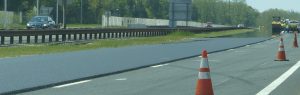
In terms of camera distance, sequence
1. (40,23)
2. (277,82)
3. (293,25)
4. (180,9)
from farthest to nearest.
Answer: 1. (293,25)
2. (180,9)
3. (40,23)
4. (277,82)

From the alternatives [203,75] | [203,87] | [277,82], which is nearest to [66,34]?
[277,82]

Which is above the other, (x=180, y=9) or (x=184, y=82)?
(x=180, y=9)

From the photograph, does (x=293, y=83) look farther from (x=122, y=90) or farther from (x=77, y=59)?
(x=77, y=59)

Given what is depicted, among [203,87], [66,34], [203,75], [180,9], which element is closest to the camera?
[203,87]

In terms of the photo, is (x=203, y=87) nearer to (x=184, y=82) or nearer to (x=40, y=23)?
(x=184, y=82)

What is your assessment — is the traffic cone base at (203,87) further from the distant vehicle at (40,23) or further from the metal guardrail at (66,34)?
the distant vehicle at (40,23)

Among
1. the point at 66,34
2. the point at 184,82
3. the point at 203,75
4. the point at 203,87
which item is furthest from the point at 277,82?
the point at 66,34

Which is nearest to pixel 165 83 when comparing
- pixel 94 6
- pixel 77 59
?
pixel 77 59

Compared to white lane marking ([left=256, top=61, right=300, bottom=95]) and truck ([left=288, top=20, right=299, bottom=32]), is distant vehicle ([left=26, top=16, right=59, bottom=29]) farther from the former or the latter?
white lane marking ([left=256, top=61, right=300, bottom=95])

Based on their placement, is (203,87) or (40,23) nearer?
(203,87)

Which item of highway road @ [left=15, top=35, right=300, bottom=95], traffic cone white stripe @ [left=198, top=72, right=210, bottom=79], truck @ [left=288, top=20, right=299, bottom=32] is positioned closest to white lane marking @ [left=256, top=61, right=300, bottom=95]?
highway road @ [left=15, top=35, right=300, bottom=95]

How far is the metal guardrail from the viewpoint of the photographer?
133 feet

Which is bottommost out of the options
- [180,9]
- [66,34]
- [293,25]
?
[66,34]

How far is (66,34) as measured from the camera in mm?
49625
